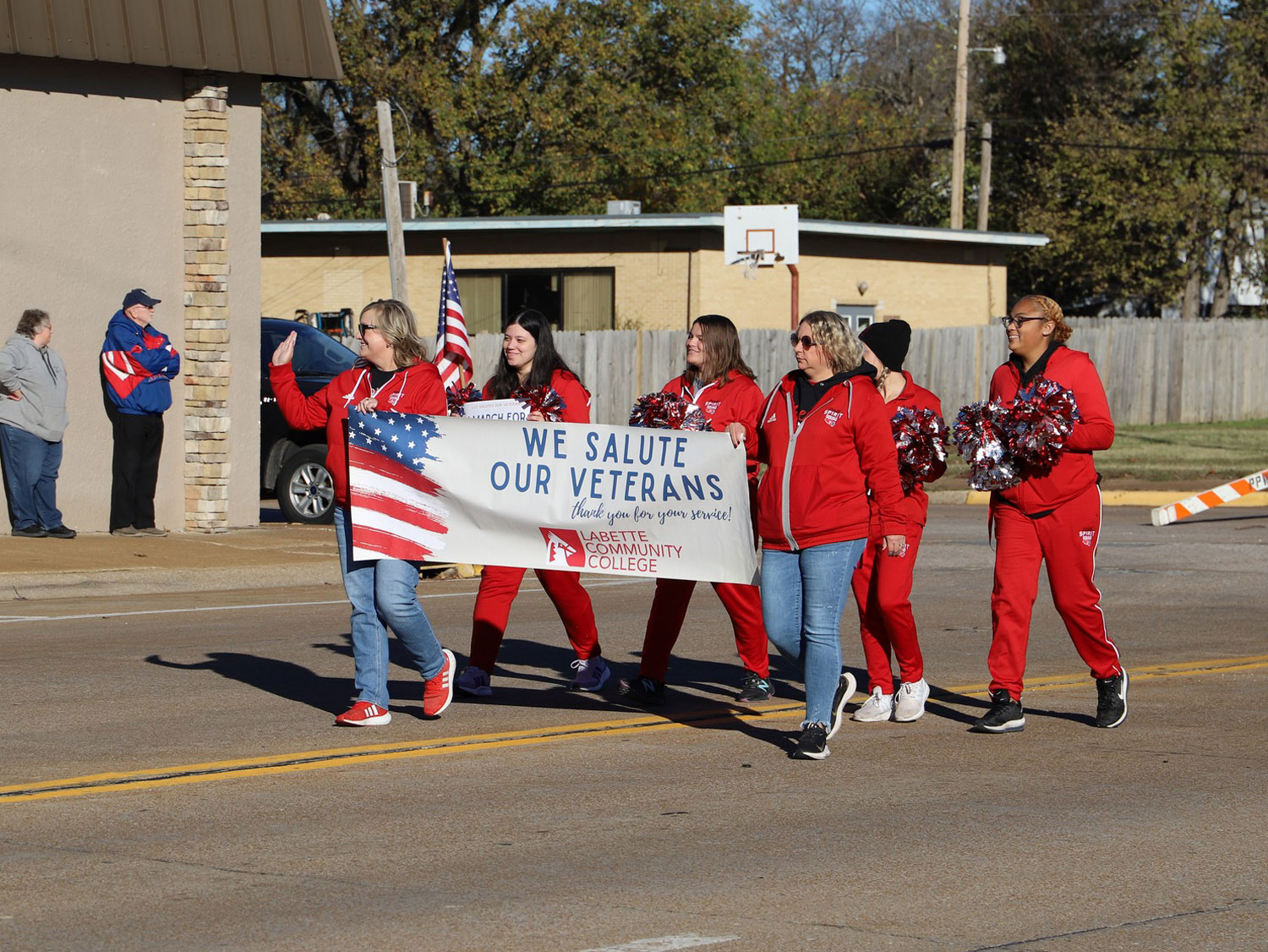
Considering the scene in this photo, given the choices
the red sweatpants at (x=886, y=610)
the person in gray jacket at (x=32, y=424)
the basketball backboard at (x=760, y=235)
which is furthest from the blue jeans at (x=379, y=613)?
the basketball backboard at (x=760, y=235)

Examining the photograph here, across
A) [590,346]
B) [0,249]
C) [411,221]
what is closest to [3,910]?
[0,249]

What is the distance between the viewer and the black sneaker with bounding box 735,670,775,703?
31.4ft

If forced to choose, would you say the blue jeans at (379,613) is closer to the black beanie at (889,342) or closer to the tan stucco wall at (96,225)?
the black beanie at (889,342)

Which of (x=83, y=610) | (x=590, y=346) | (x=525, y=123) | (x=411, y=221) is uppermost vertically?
(x=525, y=123)

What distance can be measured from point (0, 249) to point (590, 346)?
14.4 m

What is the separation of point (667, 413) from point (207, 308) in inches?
371

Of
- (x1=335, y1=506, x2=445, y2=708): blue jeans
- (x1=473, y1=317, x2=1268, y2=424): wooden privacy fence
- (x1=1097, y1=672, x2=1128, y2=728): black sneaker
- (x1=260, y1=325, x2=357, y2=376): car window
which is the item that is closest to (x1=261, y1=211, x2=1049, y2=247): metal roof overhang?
Answer: (x1=473, y1=317, x2=1268, y2=424): wooden privacy fence

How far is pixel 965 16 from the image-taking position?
4184 centimetres

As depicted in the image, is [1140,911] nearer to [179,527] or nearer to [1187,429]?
[179,527]

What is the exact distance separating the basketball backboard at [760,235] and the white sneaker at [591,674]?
16.6 meters

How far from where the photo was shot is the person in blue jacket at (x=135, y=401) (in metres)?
16.2

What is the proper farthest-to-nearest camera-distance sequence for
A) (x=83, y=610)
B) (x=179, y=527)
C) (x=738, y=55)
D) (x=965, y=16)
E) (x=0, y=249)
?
(x=738, y=55) < (x=965, y=16) < (x=179, y=527) < (x=0, y=249) < (x=83, y=610)

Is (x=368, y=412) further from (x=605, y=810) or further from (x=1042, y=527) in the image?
(x=1042, y=527)

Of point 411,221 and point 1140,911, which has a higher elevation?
point 411,221
